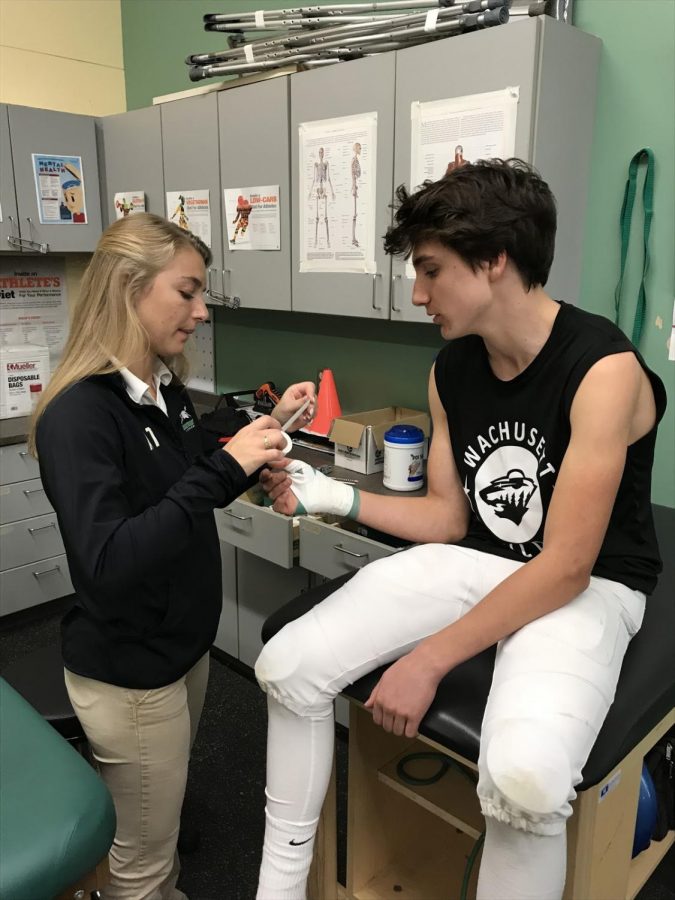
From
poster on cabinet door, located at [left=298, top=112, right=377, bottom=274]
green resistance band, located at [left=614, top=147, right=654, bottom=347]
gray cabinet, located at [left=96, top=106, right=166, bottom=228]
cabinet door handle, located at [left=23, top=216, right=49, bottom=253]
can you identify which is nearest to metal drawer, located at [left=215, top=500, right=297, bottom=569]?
poster on cabinet door, located at [left=298, top=112, right=377, bottom=274]

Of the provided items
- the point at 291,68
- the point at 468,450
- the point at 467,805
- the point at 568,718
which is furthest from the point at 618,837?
the point at 291,68

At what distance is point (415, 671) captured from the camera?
3.65ft

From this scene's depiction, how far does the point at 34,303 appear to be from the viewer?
325 centimetres

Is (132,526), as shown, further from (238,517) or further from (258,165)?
(258,165)

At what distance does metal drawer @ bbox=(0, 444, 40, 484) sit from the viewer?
279 centimetres

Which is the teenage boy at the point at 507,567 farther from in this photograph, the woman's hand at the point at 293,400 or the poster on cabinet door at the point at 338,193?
the poster on cabinet door at the point at 338,193

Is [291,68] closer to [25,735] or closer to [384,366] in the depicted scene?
[384,366]

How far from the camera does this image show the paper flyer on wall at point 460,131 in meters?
1.70

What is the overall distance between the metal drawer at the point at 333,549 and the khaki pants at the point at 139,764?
65cm

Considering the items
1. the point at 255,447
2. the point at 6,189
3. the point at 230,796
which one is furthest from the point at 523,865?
the point at 6,189

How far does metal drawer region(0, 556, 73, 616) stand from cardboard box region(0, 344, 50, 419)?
0.64m

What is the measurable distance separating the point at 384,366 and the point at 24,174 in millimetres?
A: 1574

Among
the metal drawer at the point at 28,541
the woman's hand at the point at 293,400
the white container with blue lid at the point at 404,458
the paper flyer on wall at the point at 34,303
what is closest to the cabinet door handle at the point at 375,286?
the white container with blue lid at the point at 404,458

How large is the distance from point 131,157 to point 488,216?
2.06 m
